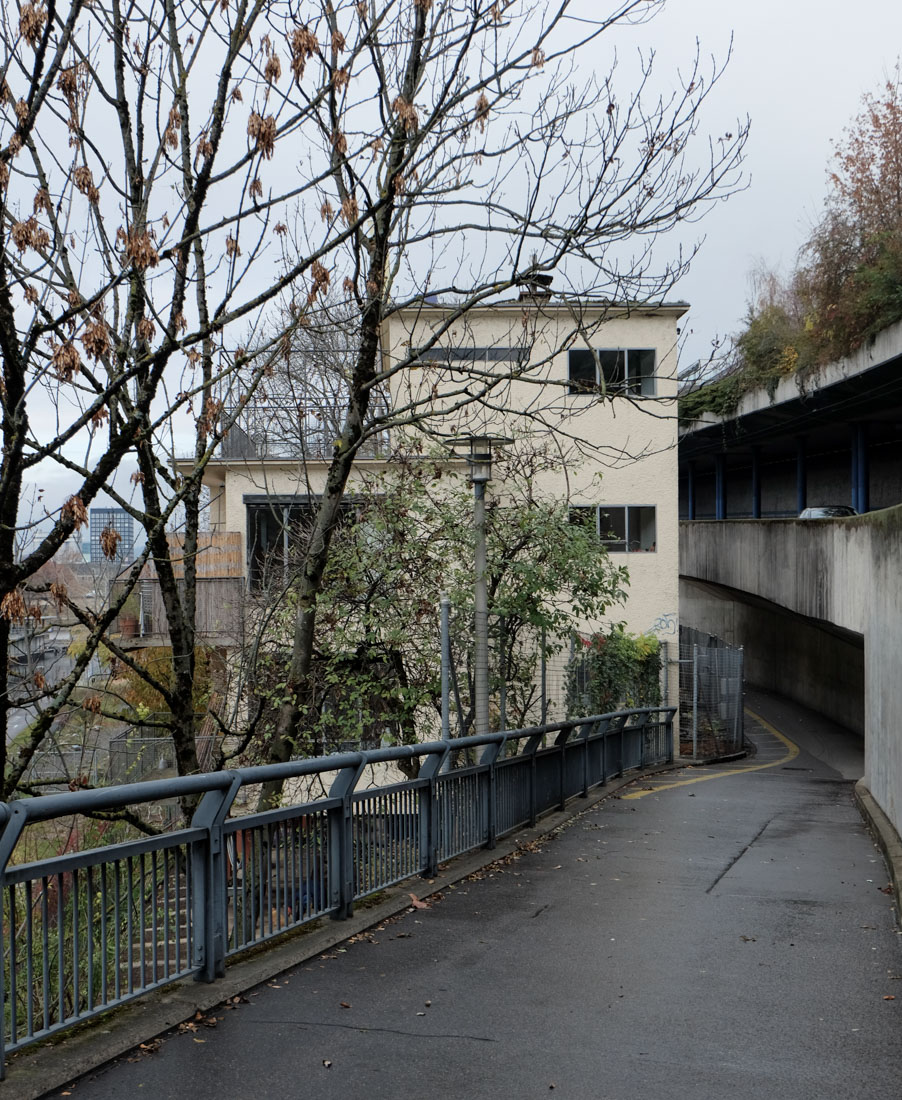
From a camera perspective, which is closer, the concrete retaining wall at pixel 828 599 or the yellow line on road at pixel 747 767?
the concrete retaining wall at pixel 828 599

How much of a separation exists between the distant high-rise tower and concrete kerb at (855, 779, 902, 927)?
6.08m

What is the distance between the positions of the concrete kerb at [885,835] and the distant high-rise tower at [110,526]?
6076 mm

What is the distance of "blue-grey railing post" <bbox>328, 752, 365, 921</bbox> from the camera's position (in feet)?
26.0

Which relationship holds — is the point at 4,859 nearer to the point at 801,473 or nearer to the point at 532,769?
the point at 532,769

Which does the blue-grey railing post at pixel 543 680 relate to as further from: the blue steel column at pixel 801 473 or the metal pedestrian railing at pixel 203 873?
the blue steel column at pixel 801 473

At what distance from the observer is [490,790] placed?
37.7 feet

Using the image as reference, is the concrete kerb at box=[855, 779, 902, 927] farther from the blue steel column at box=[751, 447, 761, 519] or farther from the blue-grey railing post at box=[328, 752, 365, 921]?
the blue steel column at box=[751, 447, 761, 519]

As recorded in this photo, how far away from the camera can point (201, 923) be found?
6355mm

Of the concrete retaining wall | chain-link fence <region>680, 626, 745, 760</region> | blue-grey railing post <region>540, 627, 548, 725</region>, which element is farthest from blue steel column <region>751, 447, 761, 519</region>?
blue-grey railing post <region>540, 627, 548, 725</region>

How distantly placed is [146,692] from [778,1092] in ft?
92.1

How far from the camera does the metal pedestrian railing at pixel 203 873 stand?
16.7 ft

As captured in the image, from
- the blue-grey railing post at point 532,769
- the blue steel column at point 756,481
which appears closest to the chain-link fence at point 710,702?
the blue-grey railing post at point 532,769

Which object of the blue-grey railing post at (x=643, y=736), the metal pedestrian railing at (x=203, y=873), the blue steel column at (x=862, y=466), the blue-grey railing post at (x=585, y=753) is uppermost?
the blue steel column at (x=862, y=466)

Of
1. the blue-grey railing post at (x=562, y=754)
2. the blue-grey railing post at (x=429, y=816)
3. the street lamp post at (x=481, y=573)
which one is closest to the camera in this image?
the blue-grey railing post at (x=429, y=816)
